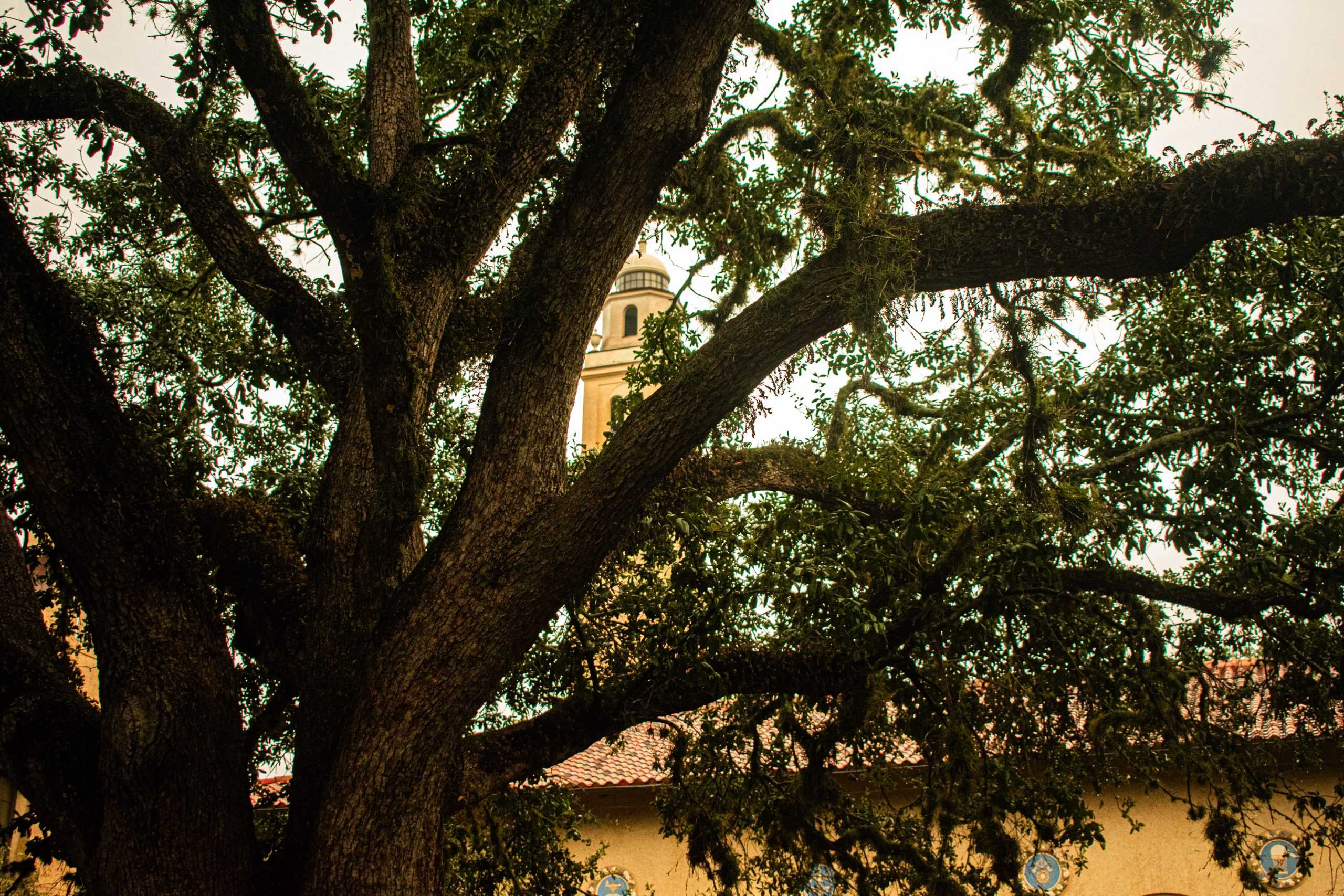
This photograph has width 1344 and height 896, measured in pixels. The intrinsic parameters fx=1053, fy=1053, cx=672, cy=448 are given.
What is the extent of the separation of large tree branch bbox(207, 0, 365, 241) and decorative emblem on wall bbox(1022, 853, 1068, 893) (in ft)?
41.0

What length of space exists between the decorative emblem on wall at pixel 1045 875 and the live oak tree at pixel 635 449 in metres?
6.74

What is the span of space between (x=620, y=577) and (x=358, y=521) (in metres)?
2.66

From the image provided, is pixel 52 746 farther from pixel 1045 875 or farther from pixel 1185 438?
pixel 1045 875

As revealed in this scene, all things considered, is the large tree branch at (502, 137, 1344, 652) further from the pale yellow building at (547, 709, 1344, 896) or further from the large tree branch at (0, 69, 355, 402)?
the pale yellow building at (547, 709, 1344, 896)

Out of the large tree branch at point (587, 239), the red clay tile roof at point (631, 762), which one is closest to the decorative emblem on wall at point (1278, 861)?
the red clay tile roof at point (631, 762)

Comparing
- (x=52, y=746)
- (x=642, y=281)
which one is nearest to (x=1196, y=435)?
(x=52, y=746)

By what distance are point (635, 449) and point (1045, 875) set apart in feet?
40.0

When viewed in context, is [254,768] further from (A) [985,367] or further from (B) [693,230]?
(A) [985,367]

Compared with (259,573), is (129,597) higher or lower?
lower

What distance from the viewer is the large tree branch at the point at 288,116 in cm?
438

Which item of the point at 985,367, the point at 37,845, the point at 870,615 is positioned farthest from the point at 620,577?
the point at 37,845

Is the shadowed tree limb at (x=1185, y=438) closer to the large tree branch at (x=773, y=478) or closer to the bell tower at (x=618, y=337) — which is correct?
the large tree branch at (x=773, y=478)

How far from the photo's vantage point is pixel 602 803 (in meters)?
14.3

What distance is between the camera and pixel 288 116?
14.5 ft
